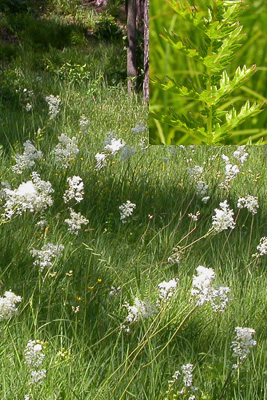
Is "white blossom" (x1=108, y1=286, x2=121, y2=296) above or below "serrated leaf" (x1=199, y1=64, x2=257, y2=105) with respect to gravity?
below

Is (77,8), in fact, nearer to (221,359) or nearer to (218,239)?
(218,239)

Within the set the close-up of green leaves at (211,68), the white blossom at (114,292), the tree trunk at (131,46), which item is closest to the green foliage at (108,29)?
the tree trunk at (131,46)

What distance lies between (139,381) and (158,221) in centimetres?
166

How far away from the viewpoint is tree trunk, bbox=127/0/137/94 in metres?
6.62

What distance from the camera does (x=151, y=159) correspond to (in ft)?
15.2

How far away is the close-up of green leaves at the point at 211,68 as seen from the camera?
409 cm

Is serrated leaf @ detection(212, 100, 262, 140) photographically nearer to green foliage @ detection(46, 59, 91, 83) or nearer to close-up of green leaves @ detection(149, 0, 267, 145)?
close-up of green leaves @ detection(149, 0, 267, 145)

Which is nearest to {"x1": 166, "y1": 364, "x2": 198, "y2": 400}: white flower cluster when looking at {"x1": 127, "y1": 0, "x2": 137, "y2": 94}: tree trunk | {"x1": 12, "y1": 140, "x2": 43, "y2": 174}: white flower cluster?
{"x1": 12, "y1": 140, "x2": 43, "y2": 174}: white flower cluster

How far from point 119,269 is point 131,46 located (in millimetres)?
4349

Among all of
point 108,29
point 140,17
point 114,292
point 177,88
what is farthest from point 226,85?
point 108,29

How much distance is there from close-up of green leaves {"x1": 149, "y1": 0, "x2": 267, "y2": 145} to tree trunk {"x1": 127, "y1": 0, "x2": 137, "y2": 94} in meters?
2.25

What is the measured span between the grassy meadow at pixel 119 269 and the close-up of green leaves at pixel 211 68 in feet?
1.08

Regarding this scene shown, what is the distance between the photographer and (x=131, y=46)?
6730 mm

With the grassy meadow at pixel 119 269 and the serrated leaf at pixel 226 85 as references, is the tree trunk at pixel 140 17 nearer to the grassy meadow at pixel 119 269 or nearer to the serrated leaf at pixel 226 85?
the grassy meadow at pixel 119 269
